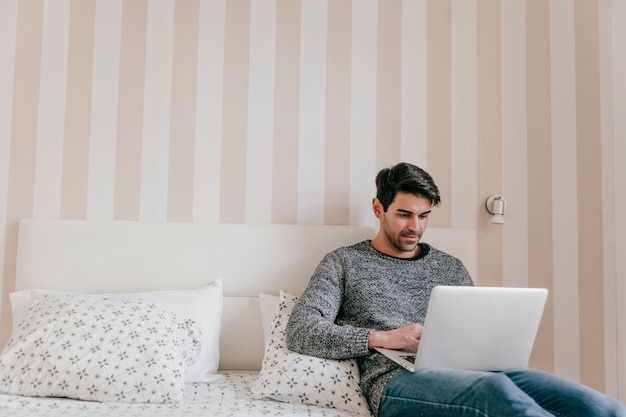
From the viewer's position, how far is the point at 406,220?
2.02 meters

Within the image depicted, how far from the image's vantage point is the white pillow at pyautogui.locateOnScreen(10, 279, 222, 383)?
197cm

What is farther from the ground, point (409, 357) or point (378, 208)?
point (378, 208)

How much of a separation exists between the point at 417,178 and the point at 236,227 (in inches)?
27.2

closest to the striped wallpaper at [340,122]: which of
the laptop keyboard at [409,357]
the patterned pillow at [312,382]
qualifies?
the patterned pillow at [312,382]

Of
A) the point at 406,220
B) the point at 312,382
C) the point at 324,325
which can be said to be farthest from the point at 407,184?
the point at 312,382

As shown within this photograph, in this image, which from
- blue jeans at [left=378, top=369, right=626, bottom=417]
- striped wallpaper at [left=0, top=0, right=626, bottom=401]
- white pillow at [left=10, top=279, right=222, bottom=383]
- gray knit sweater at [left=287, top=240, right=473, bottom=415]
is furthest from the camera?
striped wallpaper at [left=0, top=0, right=626, bottom=401]

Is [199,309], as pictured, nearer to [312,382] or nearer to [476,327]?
[312,382]

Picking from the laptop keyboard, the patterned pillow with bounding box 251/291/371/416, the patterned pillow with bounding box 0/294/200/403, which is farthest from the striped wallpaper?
the laptop keyboard

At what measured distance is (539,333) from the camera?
7.72 ft

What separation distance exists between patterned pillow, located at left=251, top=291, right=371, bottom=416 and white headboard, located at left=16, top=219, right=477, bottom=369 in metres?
0.39

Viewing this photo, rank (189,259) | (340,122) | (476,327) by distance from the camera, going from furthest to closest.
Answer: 1. (340,122)
2. (189,259)
3. (476,327)

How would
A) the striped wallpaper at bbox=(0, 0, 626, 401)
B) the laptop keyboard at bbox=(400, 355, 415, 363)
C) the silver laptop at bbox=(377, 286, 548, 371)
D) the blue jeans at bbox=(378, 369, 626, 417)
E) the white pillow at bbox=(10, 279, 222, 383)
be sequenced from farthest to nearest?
1. the striped wallpaper at bbox=(0, 0, 626, 401)
2. the white pillow at bbox=(10, 279, 222, 383)
3. the laptop keyboard at bbox=(400, 355, 415, 363)
4. the silver laptop at bbox=(377, 286, 548, 371)
5. the blue jeans at bbox=(378, 369, 626, 417)

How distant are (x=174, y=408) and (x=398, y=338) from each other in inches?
25.3

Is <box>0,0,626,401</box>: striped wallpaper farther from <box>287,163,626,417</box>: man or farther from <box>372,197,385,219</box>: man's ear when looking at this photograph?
<box>287,163,626,417</box>: man
